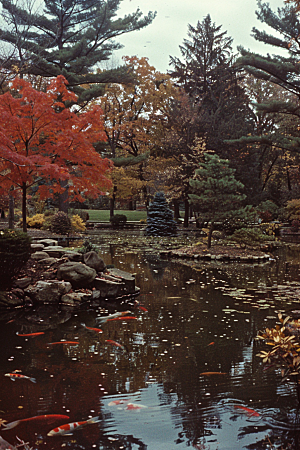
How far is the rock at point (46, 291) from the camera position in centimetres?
723

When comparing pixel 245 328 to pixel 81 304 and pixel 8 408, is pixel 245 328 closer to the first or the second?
pixel 81 304

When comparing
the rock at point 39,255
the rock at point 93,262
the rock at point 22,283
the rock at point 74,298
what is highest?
the rock at point 39,255

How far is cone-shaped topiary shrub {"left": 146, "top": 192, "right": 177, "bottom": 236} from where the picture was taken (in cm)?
2242

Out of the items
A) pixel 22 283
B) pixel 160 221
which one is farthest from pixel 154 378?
pixel 160 221

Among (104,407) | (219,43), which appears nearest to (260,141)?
(219,43)

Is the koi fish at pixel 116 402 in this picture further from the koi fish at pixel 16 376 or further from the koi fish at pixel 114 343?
the koi fish at pixel 114 343

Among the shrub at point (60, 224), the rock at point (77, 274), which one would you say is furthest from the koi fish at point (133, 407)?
the shrub at point (60, 224)

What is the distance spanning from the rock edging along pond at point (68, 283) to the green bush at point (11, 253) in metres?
0.21

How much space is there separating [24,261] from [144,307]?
2.38 meters

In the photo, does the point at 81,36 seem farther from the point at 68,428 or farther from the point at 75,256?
the point at 68,428

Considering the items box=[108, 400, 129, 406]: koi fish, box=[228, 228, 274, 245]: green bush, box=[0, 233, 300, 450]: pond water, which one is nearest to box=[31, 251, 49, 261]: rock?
box=[0, 233, 300, 450]: pond water

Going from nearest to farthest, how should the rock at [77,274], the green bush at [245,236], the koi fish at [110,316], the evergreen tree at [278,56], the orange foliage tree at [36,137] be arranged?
the koi fish at [110,316] < the rock at [77,274] < the orange foliage tree at [36,137] < the green bush at [245,236] < the evergreen tree at [278,56]

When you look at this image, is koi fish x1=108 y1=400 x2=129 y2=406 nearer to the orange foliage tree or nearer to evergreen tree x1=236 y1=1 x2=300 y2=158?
the orange foliage tree

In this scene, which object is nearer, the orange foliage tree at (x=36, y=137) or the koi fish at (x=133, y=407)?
the koi fish at (x=133, y=407)
